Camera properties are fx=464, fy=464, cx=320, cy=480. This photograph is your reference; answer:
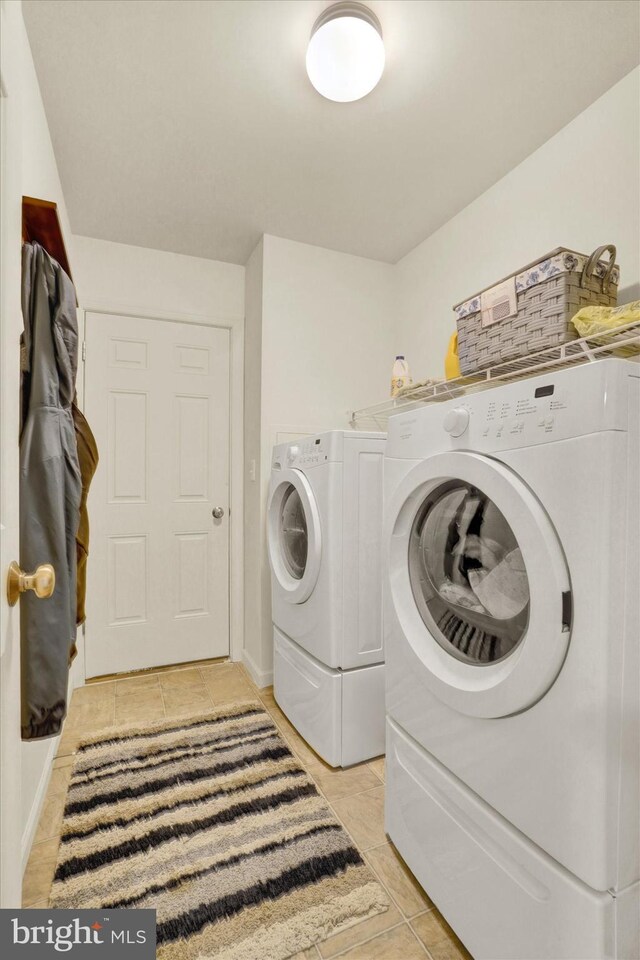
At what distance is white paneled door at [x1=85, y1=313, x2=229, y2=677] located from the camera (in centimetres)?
259

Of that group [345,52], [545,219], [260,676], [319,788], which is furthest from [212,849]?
[545,219]

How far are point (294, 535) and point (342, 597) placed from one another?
1.50 feet

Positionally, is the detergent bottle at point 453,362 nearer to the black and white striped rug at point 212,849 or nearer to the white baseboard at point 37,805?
the black and white striped rug at point 212,849

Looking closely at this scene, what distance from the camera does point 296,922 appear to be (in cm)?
116

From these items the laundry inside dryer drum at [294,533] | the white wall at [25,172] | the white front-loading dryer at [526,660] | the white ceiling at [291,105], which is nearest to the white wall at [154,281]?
the white ceiling at [291,105]

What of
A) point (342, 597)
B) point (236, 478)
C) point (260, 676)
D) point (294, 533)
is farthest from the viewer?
point (236, 478)

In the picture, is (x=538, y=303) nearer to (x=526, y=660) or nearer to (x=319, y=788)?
(x=526, y=660)

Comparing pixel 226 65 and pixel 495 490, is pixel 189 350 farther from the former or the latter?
pixel 495 490

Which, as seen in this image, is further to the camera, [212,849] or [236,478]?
[236,478]

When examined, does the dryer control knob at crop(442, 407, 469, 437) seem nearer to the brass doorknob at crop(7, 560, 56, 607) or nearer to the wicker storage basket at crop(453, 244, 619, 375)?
the wicker storage basket at crop(453, 244, 619, 375)

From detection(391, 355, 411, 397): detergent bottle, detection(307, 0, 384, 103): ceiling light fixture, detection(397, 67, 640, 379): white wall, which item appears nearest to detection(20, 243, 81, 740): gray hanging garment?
detection(307, 0, 384, 103): ceiling light fixture

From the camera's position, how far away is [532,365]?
1582mm

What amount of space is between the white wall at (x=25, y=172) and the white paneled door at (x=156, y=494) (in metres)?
0.77

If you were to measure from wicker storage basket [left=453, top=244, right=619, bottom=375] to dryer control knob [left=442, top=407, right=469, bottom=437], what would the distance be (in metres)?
0.57
